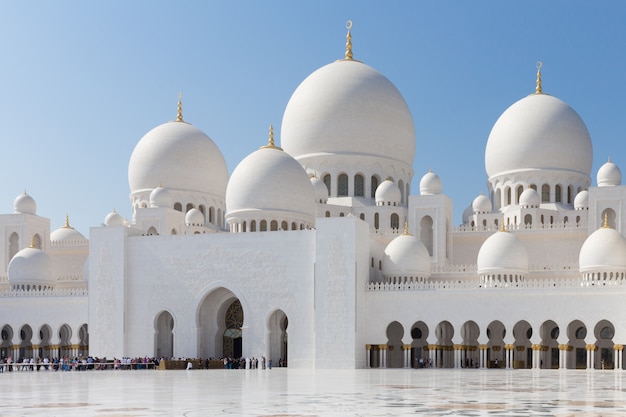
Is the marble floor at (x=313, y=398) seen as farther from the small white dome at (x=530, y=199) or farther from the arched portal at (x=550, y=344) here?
the small white dome at (x=530, y=199)

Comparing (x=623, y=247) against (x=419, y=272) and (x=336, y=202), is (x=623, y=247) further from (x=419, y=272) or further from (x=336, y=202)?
(x=336, y=202)

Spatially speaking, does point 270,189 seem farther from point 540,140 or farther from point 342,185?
Answer: point 540,140

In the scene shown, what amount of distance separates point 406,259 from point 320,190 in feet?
18.0

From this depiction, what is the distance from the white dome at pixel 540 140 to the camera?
37906mm

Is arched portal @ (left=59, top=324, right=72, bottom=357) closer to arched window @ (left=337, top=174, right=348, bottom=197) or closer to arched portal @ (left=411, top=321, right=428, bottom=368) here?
arched window @ (left=337, top=174, right=348, bottom=197)

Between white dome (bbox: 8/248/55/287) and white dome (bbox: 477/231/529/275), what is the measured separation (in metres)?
15.7

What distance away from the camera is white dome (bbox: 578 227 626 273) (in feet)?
97.2

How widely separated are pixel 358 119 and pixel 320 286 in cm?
884

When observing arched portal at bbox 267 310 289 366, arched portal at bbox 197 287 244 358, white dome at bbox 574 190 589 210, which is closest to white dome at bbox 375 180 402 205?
arched portal at bbox 267 310 289 366

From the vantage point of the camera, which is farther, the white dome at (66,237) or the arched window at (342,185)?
the white dome at (66,237)

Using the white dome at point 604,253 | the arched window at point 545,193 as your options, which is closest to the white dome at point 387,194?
the arched window at point 545,193

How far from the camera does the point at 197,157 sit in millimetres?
39625

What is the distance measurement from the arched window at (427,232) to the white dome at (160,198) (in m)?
9.38

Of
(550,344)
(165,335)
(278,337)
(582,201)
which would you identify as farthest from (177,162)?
(550,344)
